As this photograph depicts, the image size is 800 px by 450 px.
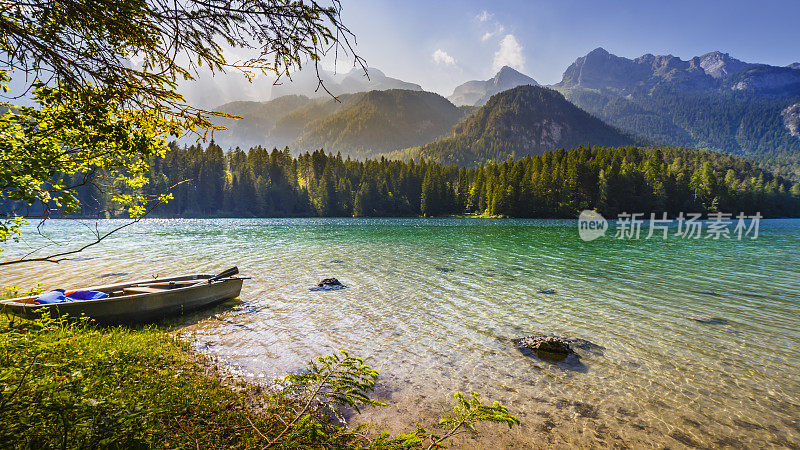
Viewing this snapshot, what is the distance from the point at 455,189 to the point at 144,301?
143 meters

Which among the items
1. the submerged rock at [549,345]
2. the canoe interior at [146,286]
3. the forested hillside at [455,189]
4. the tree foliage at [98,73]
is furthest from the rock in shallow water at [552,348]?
the forested hillside at [455,189]

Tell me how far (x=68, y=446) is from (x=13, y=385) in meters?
1.62

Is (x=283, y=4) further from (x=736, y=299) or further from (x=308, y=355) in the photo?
(x=736, y=299)

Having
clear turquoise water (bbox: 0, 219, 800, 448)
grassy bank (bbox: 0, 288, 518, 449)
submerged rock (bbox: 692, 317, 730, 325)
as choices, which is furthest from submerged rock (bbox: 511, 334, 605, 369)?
submerged rock (bbox: 692, 317, 730, 325)

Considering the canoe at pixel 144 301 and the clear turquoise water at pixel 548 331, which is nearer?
Result: the clear turquoise water at pixel 548 331

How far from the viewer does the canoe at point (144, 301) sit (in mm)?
10223

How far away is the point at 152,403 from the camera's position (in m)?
5.82

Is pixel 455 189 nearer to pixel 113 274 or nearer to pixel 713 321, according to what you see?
pixel 113 274

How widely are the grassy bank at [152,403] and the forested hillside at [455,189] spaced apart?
117 meters

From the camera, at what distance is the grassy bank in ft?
13.0

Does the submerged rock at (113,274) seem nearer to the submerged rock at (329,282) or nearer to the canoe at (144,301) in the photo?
the canoe at (144,301)

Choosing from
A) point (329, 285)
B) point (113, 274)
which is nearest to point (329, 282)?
point (329, 285)

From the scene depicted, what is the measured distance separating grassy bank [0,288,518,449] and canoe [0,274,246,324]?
1205mm

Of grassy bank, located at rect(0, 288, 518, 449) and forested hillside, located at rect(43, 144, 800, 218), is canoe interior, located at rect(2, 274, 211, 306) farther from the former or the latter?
forested hillside, located at rect(43, 144, 800, 218)
